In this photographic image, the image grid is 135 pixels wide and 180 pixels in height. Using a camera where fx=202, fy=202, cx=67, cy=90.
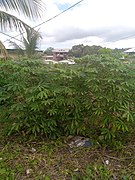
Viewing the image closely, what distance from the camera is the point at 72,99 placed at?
228cm

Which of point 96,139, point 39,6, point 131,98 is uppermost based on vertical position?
point 39,6

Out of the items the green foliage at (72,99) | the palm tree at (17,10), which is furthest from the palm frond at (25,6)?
the green foliage at (72,99)

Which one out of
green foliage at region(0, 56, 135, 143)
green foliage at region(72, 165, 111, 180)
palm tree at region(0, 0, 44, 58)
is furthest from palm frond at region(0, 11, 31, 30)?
→ green foliage at region(72, 165, 111, 180)

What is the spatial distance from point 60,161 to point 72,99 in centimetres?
70

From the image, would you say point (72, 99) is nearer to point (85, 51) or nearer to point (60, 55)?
point (85, 51)

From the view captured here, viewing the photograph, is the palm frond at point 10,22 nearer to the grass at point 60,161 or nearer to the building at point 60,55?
the building at point 60,55

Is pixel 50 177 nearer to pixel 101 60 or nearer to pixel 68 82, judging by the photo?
pixel 68 82

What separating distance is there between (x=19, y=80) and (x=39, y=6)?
10.8 feet

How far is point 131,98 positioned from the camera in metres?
2.27

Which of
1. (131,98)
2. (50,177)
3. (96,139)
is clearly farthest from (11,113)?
(131,98)

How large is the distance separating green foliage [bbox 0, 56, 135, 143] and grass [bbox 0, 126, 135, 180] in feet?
0.50

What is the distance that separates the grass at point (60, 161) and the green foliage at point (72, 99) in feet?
0.50

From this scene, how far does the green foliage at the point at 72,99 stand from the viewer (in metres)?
2.18

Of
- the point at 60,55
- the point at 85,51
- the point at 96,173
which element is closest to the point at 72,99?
the point at 96,173
